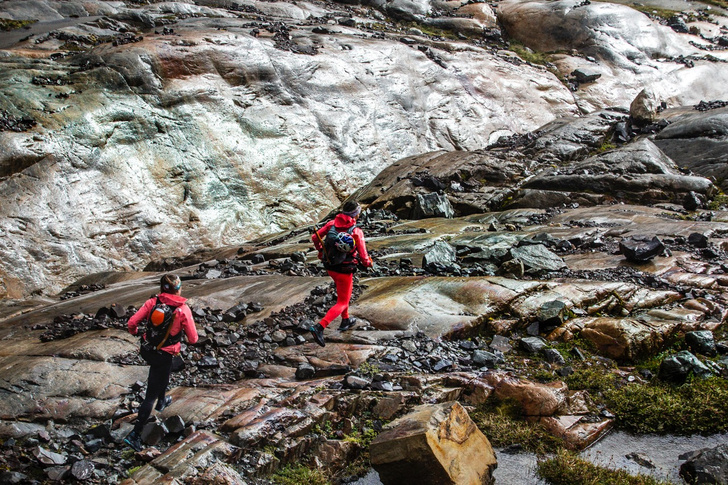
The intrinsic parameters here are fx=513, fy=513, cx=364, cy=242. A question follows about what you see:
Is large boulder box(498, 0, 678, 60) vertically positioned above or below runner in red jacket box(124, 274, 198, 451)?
above

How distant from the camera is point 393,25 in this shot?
35.2 metres

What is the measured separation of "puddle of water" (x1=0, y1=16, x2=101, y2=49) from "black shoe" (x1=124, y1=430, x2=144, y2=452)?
71.9 feet

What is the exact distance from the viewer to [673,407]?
22.3 ft

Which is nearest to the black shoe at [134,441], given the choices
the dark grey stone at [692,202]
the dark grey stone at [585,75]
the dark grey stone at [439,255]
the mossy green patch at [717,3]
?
the dark grey stone at [439,255]

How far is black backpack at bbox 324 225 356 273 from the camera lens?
8.34 meters

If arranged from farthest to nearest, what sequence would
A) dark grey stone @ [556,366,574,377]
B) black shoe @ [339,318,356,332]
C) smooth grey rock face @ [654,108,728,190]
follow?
1. smooth grey rock face @ [654,108,728,190]
2. black shoe @ [339,318,356,332]
3. dark grey stone @ [556,366,574,377]

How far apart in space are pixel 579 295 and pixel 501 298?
1.45m

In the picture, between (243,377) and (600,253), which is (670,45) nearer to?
(600,253)

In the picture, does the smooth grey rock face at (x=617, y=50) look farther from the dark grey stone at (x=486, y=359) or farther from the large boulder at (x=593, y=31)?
the dark grey stone at (x=486, y=359)

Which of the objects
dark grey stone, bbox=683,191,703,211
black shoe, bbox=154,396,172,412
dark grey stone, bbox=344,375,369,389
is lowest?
dark grey stone, bbox=683,191,703,211

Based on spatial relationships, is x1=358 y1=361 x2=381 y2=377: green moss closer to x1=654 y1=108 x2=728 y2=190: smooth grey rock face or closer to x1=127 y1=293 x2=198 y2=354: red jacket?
x1=127 y1=293 x2=198 y2=354: red jacket

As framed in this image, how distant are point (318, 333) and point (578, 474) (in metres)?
4.32

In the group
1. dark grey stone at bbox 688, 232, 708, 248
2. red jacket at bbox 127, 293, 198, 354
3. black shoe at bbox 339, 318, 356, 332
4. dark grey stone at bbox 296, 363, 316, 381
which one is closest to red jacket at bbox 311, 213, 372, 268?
black shoe at bbox 339, 318, 356, 332

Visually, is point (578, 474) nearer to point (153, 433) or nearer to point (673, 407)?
point (673, 407)
